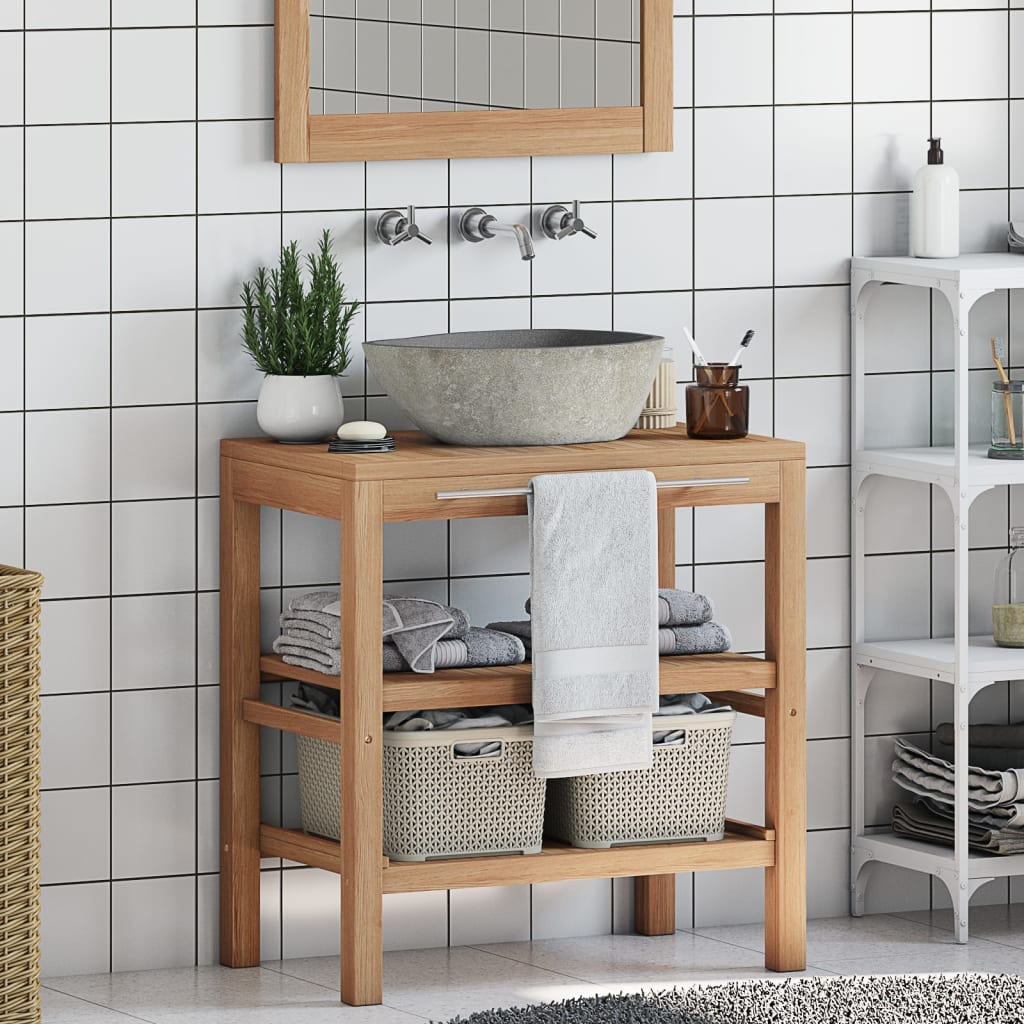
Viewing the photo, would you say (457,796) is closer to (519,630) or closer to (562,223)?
(519,630)

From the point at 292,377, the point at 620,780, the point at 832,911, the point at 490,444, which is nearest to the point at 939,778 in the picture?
the point at 832,911

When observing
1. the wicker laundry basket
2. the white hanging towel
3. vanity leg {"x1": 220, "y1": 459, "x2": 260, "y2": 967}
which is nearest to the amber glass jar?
the white hanging towel

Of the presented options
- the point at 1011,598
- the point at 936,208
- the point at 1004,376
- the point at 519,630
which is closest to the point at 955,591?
the point at 1011,598

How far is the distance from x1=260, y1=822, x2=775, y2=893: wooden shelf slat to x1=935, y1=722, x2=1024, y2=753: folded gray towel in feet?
1.97

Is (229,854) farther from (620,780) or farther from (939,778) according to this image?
(939,778)

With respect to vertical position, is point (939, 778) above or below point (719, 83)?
below

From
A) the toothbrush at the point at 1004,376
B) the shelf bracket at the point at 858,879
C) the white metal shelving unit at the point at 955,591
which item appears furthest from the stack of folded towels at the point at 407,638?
the toothbrush at the point at 1004,376

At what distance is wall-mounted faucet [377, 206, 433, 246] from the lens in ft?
11.7

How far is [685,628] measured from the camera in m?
3.49

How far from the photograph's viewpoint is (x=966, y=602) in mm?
3629

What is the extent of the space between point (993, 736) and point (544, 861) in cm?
104

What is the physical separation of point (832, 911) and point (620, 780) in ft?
2.44

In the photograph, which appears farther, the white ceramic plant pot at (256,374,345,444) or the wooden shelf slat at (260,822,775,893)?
the white ceramic plant pot at (256,374,345,444)

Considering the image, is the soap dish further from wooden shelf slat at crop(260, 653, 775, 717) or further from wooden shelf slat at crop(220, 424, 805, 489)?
wooden shelf slat at crop(260, 653, 775, 717)
